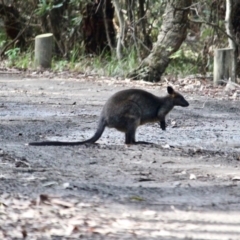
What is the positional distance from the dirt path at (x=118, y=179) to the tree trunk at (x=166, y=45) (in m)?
4.25

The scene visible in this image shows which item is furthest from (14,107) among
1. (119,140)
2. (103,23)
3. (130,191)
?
(103,23)

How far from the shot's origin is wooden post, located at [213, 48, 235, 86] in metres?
16.0

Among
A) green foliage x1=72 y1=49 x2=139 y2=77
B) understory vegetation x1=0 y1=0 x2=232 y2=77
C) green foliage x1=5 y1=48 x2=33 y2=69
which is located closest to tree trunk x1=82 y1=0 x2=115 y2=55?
understory vegetation x1=0 y1=0 x2=232 y2=77

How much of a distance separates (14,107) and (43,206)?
7124 millimetres

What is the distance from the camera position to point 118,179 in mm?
6852

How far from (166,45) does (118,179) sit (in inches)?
399

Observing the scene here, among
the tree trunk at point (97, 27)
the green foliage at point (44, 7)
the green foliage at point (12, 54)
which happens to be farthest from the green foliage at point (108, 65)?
the green foliage at point (44, 7)

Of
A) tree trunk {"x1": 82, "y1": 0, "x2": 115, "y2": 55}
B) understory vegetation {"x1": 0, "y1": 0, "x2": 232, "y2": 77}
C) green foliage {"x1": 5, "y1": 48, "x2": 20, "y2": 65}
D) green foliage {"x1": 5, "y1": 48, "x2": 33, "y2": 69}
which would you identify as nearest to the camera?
understory vegetation {"x1": 0, "y1": 0, "x2": 232, "y2": 77}

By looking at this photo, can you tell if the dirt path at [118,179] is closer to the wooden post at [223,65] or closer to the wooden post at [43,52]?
the wooden post at [223,65]

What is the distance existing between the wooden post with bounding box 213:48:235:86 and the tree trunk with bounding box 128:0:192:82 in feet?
3.31

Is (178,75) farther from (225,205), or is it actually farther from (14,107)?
(225,205)

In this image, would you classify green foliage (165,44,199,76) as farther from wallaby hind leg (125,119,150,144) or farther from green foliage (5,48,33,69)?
wallaby hind leg (125,119,150,144)

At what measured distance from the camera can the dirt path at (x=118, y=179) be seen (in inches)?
203

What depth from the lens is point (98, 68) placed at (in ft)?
62.7
